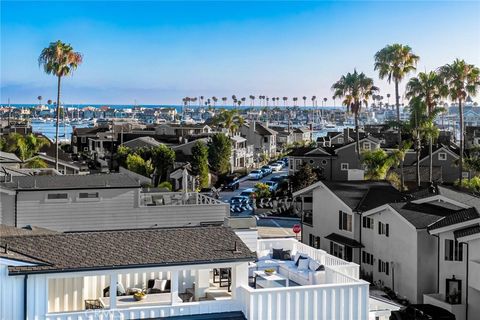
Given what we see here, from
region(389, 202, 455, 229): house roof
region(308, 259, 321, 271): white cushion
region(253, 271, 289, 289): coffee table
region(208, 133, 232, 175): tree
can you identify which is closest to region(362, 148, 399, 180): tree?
region(389, 202, 455, 229): house roof

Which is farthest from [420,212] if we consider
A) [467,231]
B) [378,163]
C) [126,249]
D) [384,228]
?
[378,163]

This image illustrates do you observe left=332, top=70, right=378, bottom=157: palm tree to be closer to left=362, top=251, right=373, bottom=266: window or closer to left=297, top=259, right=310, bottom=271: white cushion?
left=362, top=251, right=373, bottom=266: window

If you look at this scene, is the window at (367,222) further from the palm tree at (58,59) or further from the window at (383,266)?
the palm tree at (58,59)

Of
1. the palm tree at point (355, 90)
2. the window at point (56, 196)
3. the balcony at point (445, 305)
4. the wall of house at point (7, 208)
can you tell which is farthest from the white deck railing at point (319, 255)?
the palm tree at point (355, 90)

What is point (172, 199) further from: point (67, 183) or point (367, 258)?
point (367, 258)

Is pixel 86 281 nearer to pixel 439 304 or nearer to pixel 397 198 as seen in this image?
pixel 439 304

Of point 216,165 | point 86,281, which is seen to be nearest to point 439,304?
point 86,281
